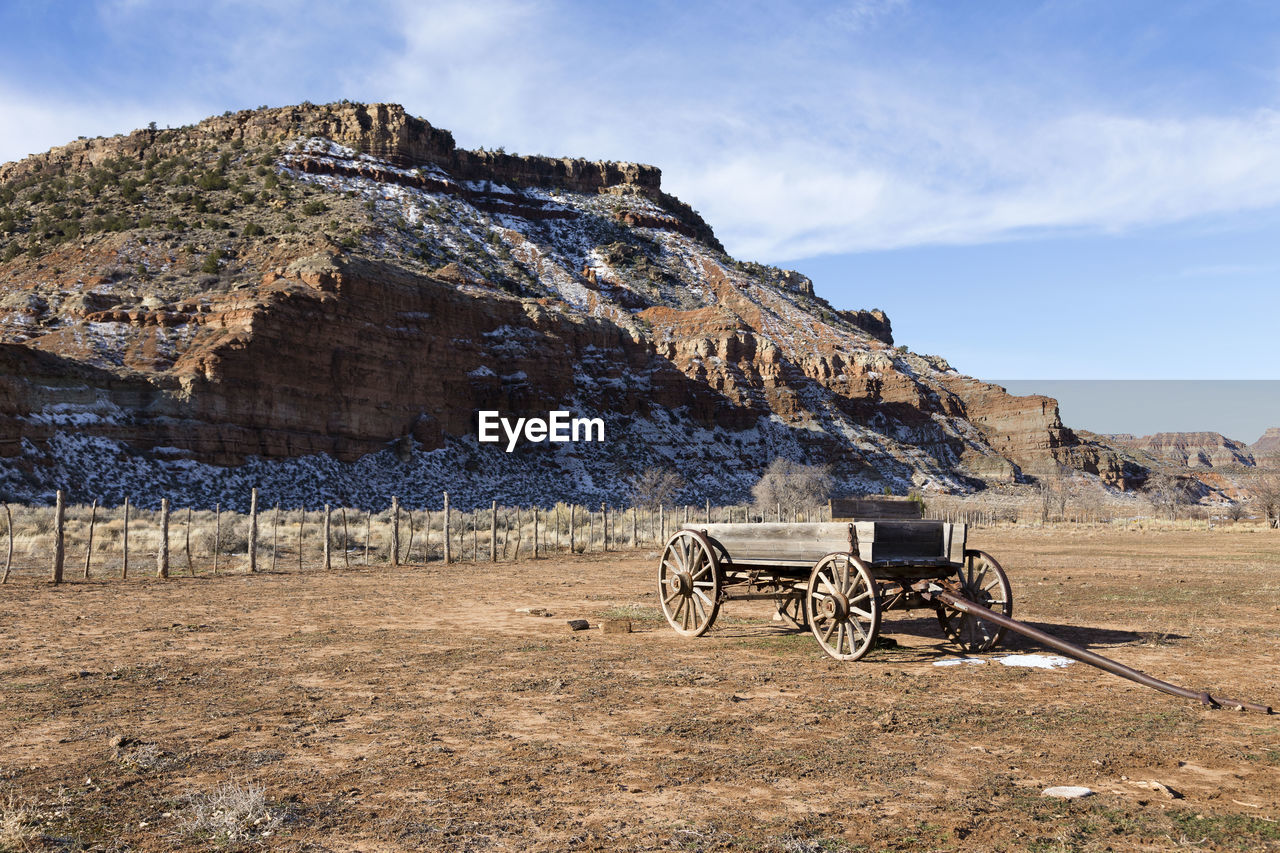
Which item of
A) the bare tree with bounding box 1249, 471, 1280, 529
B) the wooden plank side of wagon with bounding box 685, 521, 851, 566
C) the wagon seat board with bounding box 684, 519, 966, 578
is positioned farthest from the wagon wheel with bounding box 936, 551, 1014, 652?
the bare tree with bounding box 1249, 471, 1280, 529

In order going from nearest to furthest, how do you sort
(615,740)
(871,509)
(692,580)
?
(615,740)
(871,509)
(692,580)

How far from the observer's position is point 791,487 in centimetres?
5709

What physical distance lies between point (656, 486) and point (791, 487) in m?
9.27

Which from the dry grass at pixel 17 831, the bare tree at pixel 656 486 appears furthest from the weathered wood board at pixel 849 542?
the bare tree at pixel 656 486

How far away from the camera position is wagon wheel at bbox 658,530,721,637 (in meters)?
9.23

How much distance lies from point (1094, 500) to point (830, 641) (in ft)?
238

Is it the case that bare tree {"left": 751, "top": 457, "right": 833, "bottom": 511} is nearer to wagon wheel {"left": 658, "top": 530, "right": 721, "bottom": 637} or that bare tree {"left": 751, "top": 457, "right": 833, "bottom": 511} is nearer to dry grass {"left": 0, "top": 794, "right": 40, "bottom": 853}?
wagon wheel {"left": 658, "top": 530, "right": 721, "bottom": 637}

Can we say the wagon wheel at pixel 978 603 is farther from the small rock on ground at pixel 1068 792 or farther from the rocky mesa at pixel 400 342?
the rocky mesa at pixel 400 342

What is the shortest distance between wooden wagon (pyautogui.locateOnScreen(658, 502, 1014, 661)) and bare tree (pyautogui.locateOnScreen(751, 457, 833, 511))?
4065 centimetres

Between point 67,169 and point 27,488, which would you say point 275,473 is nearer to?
point 27,488

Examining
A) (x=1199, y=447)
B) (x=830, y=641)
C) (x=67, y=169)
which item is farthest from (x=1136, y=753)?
(x=1199, y=447)

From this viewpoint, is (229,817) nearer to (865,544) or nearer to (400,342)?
(865,544)

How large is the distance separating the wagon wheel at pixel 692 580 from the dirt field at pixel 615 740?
0.31 metres

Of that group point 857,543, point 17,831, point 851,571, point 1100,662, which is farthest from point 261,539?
point 1100,662
